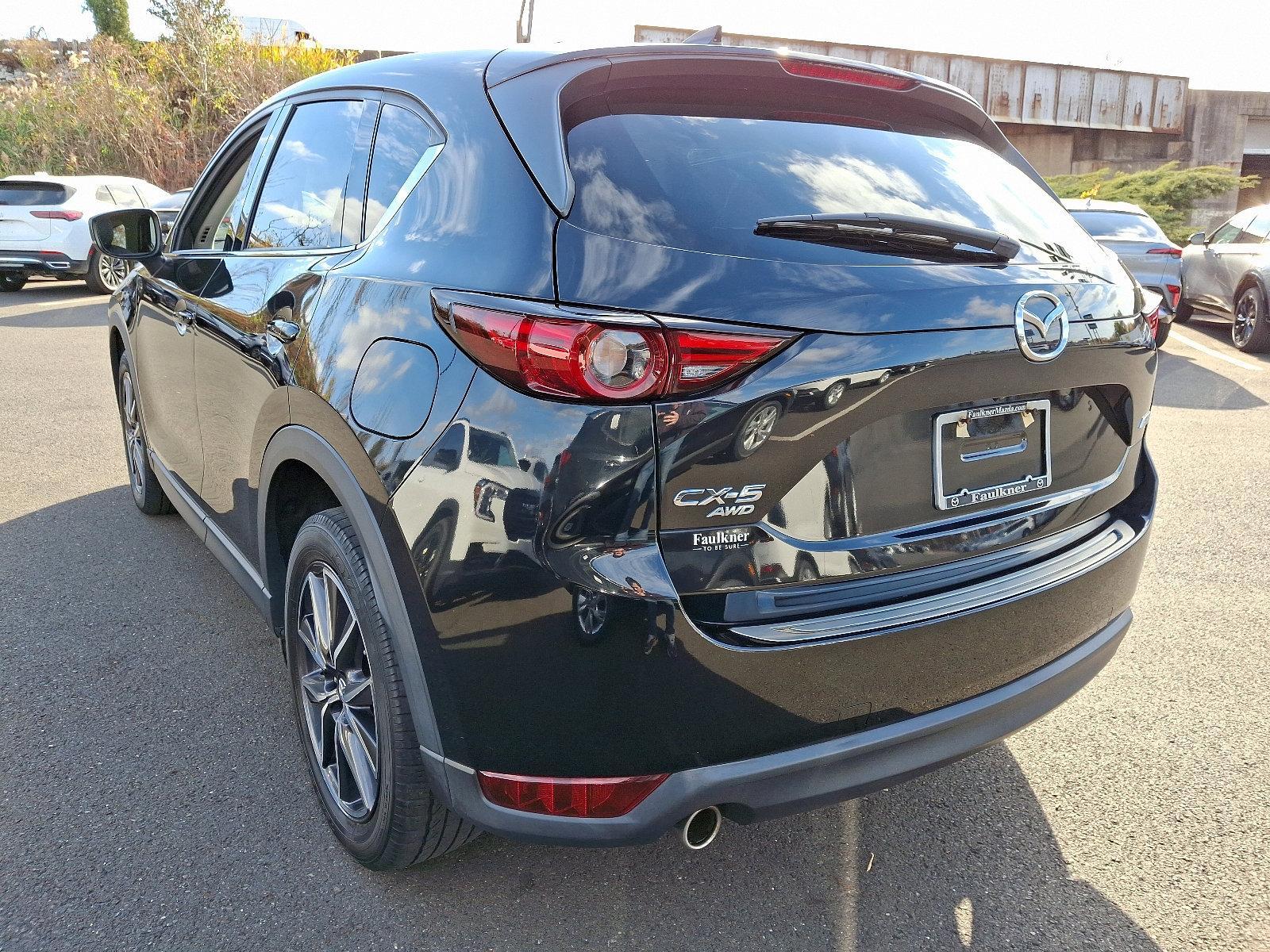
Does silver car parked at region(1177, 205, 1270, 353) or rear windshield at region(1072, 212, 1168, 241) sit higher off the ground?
rear windshield at region(1072, 212, 1168, 241)

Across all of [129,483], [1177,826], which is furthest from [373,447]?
[129,483]

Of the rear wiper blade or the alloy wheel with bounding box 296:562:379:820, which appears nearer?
the rear wiper blade

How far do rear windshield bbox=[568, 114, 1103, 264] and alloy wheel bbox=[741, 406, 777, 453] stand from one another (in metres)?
0.29

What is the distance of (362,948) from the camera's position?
218cm

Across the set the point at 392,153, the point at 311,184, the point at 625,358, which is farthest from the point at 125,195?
the point at 625,358

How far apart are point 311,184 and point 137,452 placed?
2611 mm

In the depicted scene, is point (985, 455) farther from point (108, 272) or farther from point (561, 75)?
point (108, 272)

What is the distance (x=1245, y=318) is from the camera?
10750 mm

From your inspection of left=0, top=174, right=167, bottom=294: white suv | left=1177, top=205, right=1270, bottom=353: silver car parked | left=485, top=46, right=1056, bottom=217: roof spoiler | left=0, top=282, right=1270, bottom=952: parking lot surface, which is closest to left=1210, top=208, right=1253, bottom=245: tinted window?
left=1177, top=205, right=1270, bottom=353: silver car parked

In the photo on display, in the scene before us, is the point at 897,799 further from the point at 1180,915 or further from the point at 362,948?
the point at 362,948

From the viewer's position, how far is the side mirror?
12.8ft

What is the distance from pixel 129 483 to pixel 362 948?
4.00 m

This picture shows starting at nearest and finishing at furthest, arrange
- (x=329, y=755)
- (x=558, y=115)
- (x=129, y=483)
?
(x=558, y=115) → (x=329, y=755) → (x=129, y=483)

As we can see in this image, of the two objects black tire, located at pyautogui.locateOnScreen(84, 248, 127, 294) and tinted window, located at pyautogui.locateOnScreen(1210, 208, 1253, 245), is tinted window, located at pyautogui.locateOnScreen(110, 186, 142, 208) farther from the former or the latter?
tinted window, located at pyautogui.locateOnScreen(1210, 208, 1253, 245)
